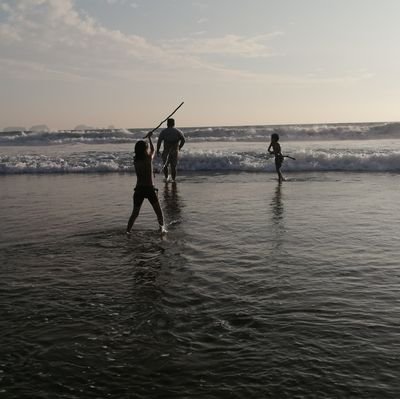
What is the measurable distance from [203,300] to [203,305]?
150 millimetres

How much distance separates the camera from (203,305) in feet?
16.6

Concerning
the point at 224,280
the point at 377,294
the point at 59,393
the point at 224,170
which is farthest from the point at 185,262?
the point at 224,170

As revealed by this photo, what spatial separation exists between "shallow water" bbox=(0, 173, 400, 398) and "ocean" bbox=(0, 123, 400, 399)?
0.05 feet

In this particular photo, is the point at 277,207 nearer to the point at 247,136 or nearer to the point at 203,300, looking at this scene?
the point at 203,300

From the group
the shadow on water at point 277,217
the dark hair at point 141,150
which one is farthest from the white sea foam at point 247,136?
the dark hair at point 141,150

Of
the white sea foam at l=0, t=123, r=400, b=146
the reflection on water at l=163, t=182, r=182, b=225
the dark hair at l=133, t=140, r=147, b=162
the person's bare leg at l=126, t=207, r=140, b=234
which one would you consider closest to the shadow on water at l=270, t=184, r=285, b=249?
the reflection on water at l=163, t=182, r=182, b=225

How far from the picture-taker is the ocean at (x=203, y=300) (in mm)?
3658

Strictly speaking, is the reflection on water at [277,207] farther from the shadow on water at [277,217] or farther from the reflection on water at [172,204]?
the reflection on water at [172,204]

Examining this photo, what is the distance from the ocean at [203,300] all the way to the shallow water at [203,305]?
0.05ft

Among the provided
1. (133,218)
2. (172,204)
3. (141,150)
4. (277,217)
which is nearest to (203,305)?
(133,218)

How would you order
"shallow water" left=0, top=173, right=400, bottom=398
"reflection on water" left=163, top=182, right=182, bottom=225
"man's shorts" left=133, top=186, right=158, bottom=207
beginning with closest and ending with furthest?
"shallow water" left=0, top=173, right=400, bottom=398
"man's shorts" left=133, top=186, right=158, bottom=207
"reflection on water" left=163, top=182, right=182, bottom=225

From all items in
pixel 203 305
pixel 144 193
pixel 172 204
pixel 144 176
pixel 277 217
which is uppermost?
pixel 144 176

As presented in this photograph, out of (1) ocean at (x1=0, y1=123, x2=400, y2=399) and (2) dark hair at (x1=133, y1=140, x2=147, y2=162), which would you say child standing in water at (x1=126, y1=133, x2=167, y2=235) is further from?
(1) ocean at (x1=0, y1=123, x2=400, y2=399)

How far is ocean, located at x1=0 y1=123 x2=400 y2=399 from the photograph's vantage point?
366cm
